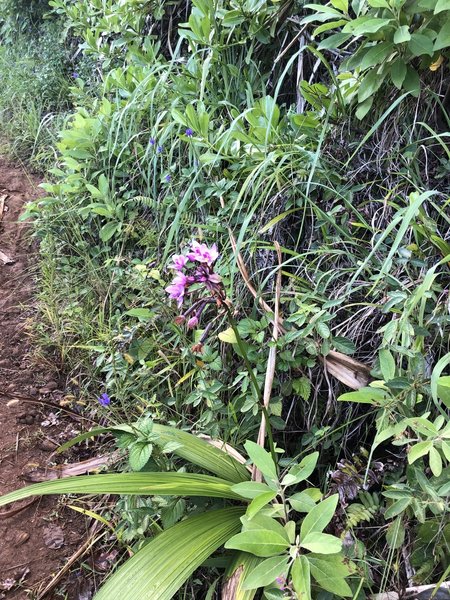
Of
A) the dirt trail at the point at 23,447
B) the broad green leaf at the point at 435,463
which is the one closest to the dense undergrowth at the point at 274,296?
the broad green leaf at the point at 435,463

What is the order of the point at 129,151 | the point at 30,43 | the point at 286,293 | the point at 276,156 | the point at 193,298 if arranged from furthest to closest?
the point at 30,43 < the point at 129,151 < the point at 193,298 < the point at 276,156 < the point at 286,293

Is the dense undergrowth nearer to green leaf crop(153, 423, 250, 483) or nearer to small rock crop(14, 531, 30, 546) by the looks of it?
green leaf crop(153, 423, 250, 483)

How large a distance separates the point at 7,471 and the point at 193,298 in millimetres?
820

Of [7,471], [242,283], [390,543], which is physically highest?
[242,283]

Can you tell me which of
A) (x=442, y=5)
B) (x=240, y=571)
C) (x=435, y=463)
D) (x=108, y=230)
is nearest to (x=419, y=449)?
(x=435, y=463)

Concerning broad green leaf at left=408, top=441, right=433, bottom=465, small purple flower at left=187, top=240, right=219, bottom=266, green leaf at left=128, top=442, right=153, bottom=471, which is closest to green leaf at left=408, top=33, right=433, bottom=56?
small purple flower at left=187, top=240, right=219, bottom=266

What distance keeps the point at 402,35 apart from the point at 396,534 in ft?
3.82

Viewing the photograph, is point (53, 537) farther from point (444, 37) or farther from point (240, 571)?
point (444, 37)

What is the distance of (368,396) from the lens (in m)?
0.97

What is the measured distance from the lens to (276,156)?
1.47m

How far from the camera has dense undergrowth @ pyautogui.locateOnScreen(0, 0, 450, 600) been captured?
950mm

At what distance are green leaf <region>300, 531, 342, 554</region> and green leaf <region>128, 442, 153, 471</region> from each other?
1.34ft

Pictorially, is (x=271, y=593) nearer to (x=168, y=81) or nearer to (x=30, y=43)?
(x=168, y=81)

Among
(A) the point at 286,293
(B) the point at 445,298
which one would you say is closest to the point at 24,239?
(A) the point at 286,293
